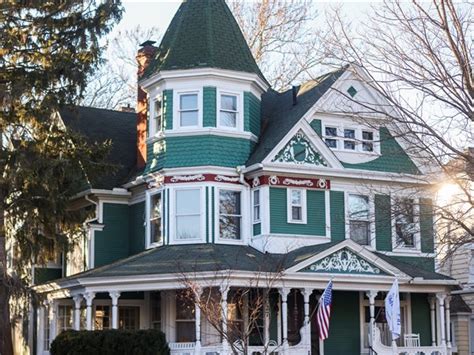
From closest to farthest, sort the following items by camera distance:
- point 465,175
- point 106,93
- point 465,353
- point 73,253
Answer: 1. point 465,175
2. point 73,253
3. point 465,353
4. point 106,93

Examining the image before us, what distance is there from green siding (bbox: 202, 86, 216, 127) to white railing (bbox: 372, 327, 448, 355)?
794cm

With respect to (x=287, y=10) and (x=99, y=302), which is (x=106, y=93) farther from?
(x=99, y=302)

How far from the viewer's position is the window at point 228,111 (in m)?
29.2

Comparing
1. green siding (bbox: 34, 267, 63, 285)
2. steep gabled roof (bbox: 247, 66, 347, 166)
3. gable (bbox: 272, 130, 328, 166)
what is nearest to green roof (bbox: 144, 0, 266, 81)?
steep gabled roof (bbox: 247, 66, 347, 166)

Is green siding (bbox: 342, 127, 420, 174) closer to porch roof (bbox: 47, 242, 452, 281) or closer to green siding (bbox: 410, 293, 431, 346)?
porch roof (bbox: 47, 242, 452, 281)

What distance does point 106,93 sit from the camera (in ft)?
161

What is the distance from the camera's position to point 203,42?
29734mm

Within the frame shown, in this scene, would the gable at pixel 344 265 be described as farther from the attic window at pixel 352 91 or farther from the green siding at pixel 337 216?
the attic window at pixel 352 91

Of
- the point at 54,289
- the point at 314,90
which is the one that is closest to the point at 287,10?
the point at 314,90

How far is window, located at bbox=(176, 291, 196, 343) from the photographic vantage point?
2798 centimetres

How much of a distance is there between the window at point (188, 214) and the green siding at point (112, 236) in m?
3.40

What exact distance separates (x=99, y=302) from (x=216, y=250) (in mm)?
5091

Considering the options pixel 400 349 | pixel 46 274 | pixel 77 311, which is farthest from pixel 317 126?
pixel 46 274

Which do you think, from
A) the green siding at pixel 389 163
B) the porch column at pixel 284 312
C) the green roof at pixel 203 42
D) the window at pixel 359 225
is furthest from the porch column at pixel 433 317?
the green roof at pixel 203 42
